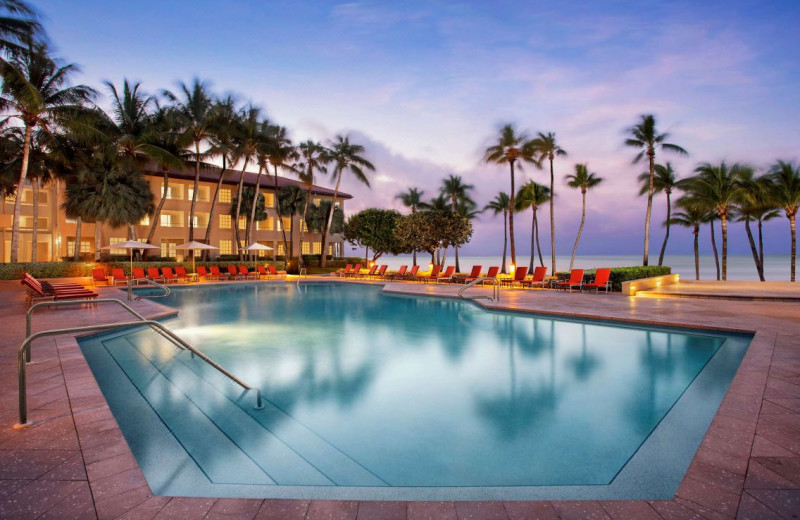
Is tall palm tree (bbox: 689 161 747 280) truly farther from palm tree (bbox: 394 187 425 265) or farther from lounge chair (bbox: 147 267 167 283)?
lounge chair (bbox: 147 267 167 283)

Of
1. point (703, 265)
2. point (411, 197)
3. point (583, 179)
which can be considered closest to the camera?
point (583, 179)

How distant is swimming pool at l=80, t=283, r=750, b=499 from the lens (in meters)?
3.67

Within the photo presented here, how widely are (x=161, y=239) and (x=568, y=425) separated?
3640cm

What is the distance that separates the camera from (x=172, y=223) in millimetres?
35312

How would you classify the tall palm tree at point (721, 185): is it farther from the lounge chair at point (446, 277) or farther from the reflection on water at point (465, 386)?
the reflection on water at point (465, 386)

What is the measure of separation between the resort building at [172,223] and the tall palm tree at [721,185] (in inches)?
1191

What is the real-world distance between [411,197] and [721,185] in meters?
28.3

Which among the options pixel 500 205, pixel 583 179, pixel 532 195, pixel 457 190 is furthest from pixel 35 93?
pixel 500 205

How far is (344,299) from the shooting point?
57.8 ft

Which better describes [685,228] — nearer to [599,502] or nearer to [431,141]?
[431,141]

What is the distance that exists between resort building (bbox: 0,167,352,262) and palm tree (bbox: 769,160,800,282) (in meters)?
33.7

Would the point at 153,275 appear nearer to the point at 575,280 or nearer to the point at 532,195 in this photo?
the point at 575,280

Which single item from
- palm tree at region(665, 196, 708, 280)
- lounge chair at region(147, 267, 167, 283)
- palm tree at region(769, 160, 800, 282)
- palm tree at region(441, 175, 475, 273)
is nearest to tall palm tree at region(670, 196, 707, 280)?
palm tree at region(665, 196, 708, 280)

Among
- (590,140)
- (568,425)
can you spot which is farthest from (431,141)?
(568,425)
